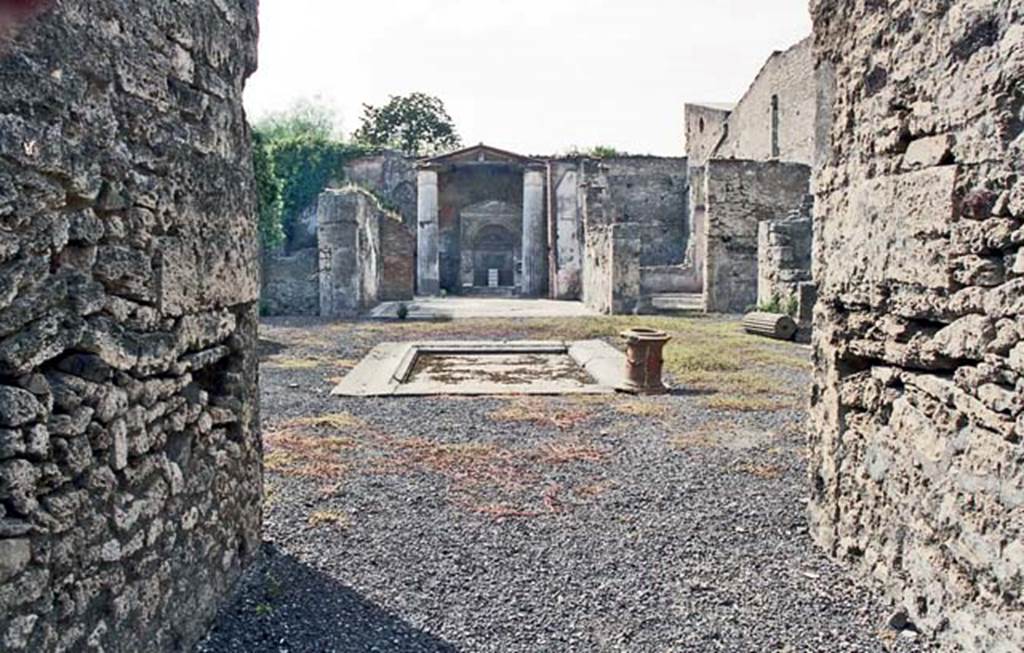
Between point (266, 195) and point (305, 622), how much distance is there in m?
17.0

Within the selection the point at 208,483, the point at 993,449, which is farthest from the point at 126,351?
the point at 993,449

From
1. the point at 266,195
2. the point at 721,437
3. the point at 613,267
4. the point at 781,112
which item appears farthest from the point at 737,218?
the point at 721,437

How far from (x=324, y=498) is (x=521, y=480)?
1.23 meters

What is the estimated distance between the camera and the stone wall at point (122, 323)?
1969 mm

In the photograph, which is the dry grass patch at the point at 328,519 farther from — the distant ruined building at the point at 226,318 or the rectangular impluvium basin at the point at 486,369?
the rectangular impluvium basin at the point at 486,369

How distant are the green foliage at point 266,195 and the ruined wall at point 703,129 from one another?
1672 centimetres

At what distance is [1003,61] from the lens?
2.65 metres

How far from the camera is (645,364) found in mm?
8453

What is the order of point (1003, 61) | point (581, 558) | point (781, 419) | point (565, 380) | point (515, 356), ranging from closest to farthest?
point (1003, 61)
point (581, 558)
point (781, 419)
point (565, 380)
point (515, 356)

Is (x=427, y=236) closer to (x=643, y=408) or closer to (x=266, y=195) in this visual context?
(x=266, y=195)

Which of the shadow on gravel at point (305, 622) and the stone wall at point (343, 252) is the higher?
the stone wall at point (343, 252)

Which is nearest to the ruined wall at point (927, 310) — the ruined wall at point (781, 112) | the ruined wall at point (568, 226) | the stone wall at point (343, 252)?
the stone wall at point (343, 252)

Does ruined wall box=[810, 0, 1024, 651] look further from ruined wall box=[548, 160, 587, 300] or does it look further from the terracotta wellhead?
ruined wall box=[548, 160, 587, 300]

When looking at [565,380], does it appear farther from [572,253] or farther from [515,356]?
[572,253]
